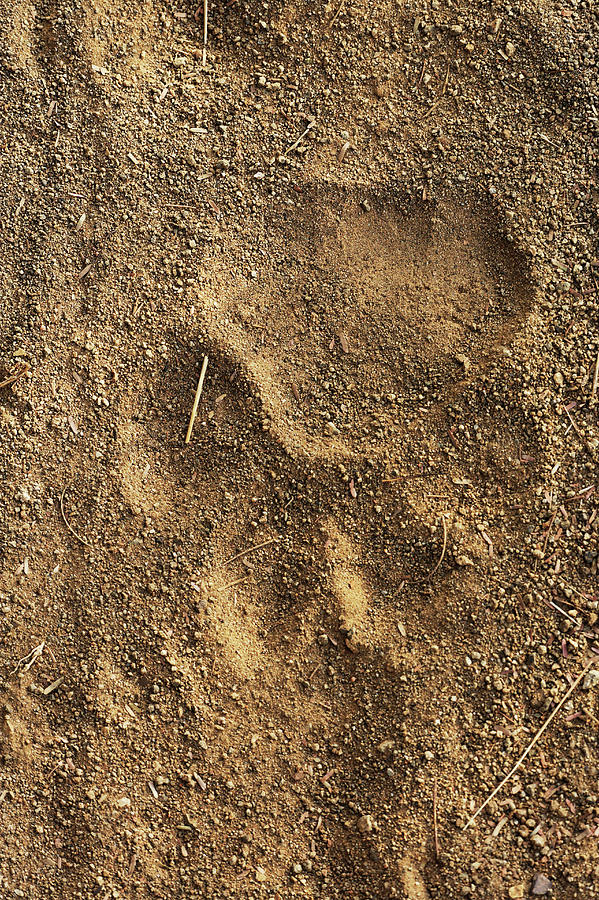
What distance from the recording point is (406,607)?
173 centimetres

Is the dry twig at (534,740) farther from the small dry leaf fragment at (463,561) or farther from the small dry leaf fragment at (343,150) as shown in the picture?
the small dry leaf fragment at (343,150)

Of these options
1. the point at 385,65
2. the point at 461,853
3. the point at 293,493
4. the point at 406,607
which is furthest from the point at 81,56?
the point at 461,853

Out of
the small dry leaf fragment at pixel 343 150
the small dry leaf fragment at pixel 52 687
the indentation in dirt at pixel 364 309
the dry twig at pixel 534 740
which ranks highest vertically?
the small dry leaf fragment at pixel 343 150

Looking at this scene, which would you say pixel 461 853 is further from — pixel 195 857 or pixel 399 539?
pixel 399 539

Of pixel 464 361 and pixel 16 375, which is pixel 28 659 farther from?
pixel 464 361

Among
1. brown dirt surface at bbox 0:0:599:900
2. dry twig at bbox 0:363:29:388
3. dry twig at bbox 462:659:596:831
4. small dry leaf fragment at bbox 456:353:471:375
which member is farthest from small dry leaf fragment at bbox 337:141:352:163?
dry twig at bbox 462:659:596:831

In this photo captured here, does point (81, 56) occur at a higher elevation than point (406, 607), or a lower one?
higher

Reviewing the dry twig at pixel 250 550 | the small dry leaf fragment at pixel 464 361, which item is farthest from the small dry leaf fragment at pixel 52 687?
the small dry leaf fragment at pixel 464 361

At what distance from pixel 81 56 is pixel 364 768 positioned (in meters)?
1.93

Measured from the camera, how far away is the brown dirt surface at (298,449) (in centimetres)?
168

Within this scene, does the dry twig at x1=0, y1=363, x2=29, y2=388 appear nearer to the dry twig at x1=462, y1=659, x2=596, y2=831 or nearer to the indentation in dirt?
the indentation in dirt

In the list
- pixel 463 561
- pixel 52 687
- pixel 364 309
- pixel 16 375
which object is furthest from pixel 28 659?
pixel 364 309

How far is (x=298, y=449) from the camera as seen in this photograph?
1.77 m

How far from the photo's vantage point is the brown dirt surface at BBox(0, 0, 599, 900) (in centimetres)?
168
